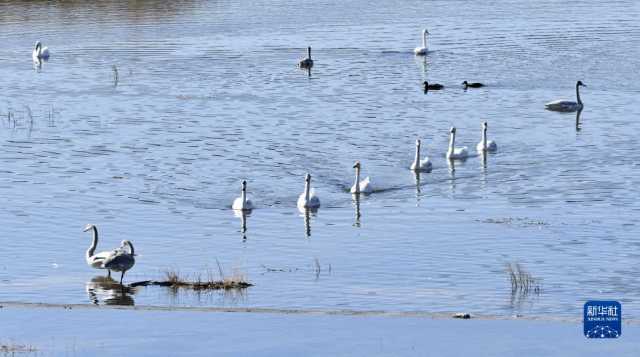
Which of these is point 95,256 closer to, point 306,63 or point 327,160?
point 327,160

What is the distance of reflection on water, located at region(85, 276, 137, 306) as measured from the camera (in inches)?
1059

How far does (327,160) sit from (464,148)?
4102 mm

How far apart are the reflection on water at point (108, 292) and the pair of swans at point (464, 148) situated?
1722 centimetres

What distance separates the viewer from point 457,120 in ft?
175

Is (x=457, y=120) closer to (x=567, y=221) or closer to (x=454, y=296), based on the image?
(x=567, y=221)

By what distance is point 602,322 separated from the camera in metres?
20.3

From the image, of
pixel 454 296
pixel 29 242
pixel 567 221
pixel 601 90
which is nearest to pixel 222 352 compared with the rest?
pixel 454 296

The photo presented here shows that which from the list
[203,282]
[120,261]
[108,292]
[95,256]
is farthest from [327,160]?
[203,282]

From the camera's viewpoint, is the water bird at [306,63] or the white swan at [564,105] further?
the water bird at [306,63]

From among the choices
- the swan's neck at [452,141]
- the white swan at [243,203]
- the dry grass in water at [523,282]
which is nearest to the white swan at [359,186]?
→ the white swan at [243,203]

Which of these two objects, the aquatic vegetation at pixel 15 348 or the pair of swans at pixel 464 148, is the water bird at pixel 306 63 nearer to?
the pair of swans at pixel 464 148

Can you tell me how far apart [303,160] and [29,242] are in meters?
12.7

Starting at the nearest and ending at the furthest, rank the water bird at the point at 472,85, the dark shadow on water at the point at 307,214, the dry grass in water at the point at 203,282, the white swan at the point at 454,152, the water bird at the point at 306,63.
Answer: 1. the dry grass in water at the point at 203,282
2. the dark shadow on water at the point at 307,214
3. the white swan at the point at 454,152
4. the water bird at the point at 472,85
5. the water bird at the point at 306,63

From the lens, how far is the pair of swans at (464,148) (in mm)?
44844
